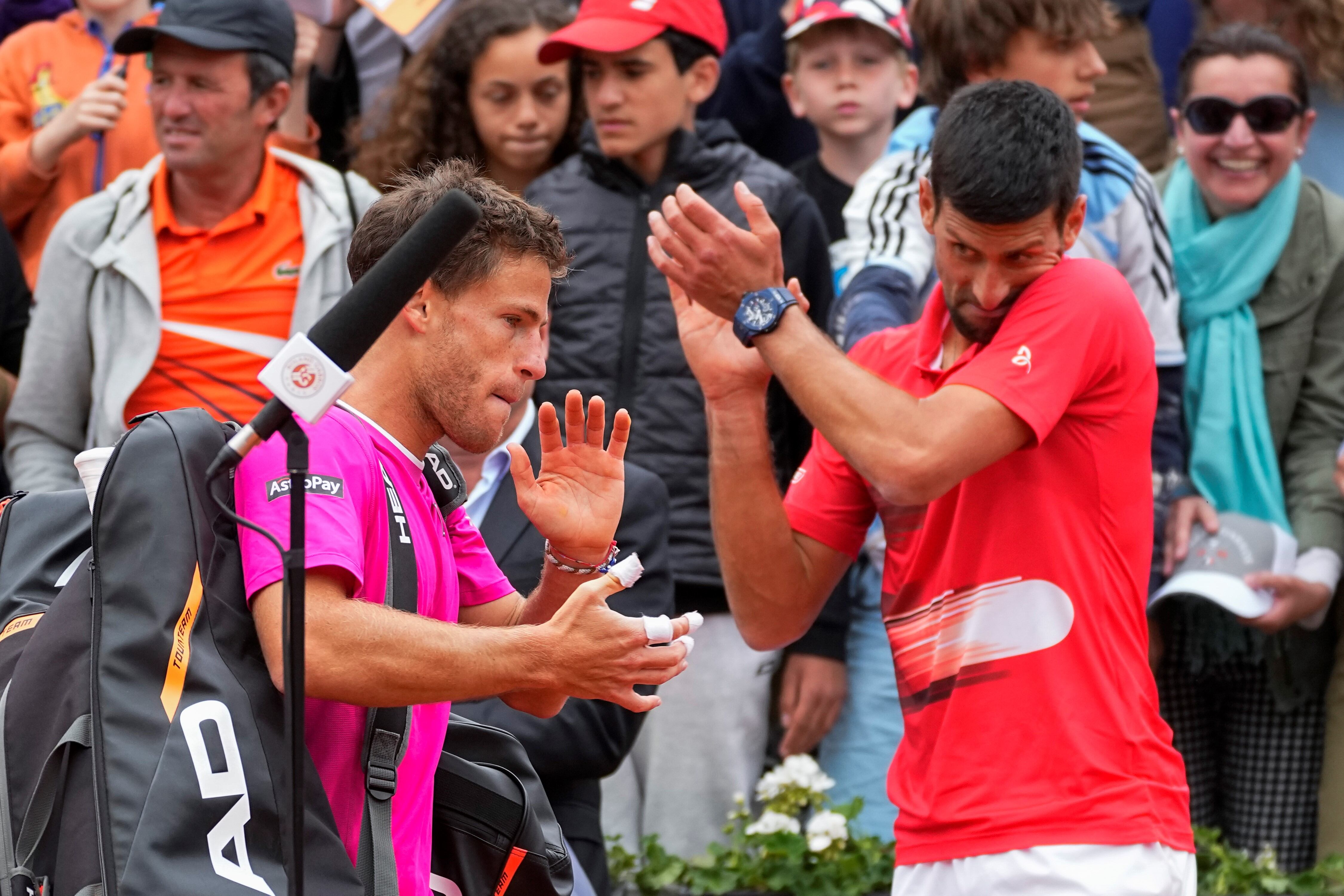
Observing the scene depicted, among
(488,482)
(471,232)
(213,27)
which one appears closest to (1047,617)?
(471,232)

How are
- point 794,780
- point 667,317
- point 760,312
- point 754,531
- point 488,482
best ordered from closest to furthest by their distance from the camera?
point 760,312 < point 754,531 < point 488,482 < point 794,780 < point 667,317

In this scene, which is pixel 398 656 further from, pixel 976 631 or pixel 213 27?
A: pixel 213 27

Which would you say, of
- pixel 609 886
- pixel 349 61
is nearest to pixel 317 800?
pixel 609 886

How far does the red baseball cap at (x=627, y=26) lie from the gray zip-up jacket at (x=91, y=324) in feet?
2.75

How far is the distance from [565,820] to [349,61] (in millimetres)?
3221

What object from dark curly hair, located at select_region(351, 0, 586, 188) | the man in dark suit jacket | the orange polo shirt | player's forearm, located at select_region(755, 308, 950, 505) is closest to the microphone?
player's forearm, located at select_region(755, 308, 950, 505)

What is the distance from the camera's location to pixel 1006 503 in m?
2.99

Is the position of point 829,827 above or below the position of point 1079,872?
below

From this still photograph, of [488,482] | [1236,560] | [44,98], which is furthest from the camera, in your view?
[44,98]

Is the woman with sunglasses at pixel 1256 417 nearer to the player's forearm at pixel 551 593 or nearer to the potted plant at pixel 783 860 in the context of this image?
the potted plant at pixel 783 860

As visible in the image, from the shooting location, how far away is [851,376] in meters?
3.01

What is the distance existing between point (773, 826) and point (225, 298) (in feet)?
6.84

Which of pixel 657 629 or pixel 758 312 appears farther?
pixel 758 312

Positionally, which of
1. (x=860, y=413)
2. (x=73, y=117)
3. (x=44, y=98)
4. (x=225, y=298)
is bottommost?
(x=860, y=413)
